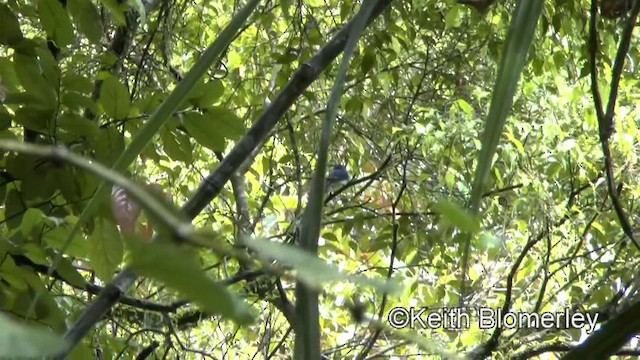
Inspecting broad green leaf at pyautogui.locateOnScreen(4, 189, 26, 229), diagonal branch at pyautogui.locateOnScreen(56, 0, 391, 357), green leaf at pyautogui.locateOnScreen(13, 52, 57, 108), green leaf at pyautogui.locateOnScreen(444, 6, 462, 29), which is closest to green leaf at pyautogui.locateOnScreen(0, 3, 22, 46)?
green leaf at pyautogui.locateOnScreen(13, 52, 57, 108)

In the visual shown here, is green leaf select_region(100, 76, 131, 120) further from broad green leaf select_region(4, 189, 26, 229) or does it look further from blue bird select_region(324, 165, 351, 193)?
blue bird select_region(324, 165, 351, 193)

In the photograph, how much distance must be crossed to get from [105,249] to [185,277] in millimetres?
489

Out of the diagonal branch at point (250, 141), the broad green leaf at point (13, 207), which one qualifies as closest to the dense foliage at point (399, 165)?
the broad green leaf at point (13, 207)

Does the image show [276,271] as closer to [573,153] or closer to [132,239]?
[132,239]

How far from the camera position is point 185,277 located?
0.13 m

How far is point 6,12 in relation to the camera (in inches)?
27.1

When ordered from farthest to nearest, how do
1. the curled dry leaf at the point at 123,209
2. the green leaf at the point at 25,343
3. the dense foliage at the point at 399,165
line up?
1. the dense foliage at the point at 399,165
2. the curled dry leaf at the point at 123,209
3. the green leaf at the point at 25,343

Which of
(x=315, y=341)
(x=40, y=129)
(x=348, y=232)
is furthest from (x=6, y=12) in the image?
(x=348, y=232)

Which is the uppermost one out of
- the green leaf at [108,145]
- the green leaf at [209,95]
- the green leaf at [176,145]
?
the green leaf at [176,145]

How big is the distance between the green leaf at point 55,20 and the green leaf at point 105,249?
190mm

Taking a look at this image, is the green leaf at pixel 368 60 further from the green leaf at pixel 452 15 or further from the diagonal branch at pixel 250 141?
the diagonal branch at pixel 250 141

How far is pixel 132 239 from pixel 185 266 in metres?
0.01

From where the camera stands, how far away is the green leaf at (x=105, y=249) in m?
0.59

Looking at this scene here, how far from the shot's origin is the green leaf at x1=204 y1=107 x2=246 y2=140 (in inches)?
26.3
